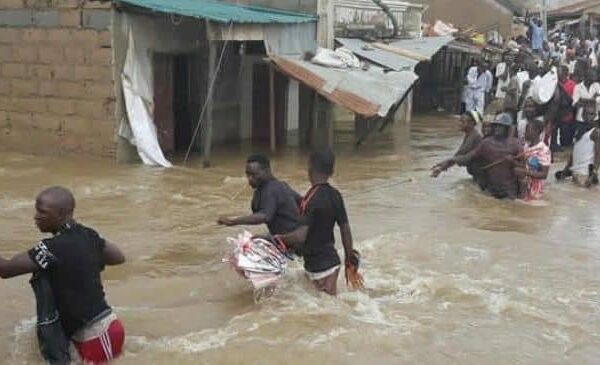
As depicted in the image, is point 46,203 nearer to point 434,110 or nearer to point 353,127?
point 353,127

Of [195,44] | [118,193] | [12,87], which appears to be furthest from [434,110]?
[118,193]

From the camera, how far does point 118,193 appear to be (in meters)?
10.5

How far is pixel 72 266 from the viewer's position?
167 inches

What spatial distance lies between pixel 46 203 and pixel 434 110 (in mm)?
19936

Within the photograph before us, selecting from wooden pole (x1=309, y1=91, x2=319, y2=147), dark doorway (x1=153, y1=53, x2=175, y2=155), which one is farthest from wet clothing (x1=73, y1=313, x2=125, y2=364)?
wooden pole (x1=309, y1=91, x2=319, y2=147)

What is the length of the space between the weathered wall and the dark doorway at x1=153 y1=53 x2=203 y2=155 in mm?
13134

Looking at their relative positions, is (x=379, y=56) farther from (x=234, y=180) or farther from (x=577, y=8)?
(x=577, y=8)

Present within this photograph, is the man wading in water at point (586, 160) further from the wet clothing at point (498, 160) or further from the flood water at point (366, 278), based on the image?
the wet clothing at point (498, 160)

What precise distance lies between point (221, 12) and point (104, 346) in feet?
30.4

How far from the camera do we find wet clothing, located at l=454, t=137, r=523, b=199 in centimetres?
1009

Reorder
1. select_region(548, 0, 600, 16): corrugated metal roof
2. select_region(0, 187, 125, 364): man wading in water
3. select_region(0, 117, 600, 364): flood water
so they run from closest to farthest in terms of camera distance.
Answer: select_region(0, 187, 125, 364): man wading in water < select_region(0, 117, 600, 364): flood water < select_region(548, 0, 600, 16): corrugated metal roof

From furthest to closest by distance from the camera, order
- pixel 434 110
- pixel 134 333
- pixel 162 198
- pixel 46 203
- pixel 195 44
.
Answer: pixel 434 110 < pixel 195 44 < pixel 162 198 < pixel 134 333 < pixel 46 203

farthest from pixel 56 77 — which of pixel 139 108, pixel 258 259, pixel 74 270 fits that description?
pixel 74 270

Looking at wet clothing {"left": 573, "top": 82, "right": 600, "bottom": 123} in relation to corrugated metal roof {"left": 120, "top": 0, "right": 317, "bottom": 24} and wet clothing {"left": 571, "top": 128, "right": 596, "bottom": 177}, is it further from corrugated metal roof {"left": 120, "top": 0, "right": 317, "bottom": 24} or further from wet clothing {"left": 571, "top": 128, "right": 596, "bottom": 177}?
corrugated metal roof {"left": 120, "top": 0, "right": 317, "bottom": 24}
